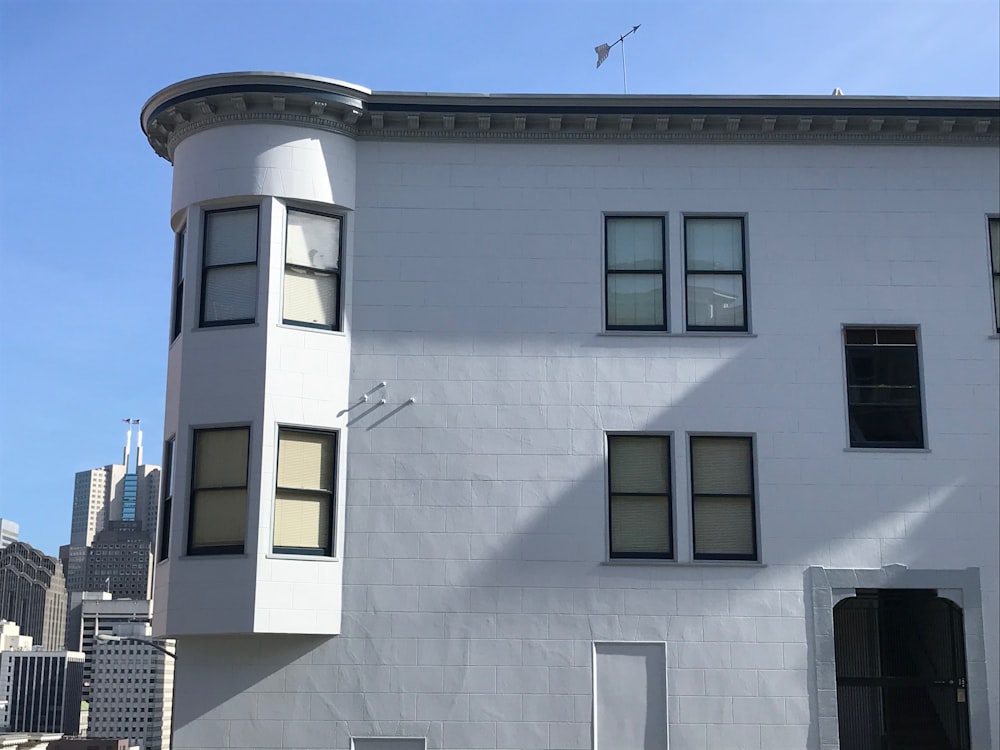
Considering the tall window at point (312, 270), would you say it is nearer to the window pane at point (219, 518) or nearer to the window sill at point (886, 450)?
Result: the window pane at point (219, 518)

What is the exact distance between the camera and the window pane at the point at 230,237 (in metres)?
18.2

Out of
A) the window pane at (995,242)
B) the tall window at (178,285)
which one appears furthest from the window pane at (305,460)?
the window pane at (995,242)

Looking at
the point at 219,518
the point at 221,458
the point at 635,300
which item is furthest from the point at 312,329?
the point at 635,300

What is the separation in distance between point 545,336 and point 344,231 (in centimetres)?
361

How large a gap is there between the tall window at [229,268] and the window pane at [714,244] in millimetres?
6947

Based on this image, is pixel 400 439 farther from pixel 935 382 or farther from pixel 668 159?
pixel 935 382

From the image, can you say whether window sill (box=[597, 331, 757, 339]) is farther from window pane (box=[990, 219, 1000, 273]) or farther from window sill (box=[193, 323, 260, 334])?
window sill (box=[193, 323, 260, 334])

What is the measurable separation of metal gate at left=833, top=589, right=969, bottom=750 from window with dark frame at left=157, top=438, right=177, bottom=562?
10537 mm

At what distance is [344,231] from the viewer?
18.7 m

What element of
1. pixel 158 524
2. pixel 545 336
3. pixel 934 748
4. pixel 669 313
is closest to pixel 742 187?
pixel 669 313

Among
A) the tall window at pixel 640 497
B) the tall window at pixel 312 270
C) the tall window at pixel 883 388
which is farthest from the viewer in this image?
the tall window at pixel 883 388

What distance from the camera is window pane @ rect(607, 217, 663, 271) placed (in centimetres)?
1892

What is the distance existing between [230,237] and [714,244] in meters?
7.73

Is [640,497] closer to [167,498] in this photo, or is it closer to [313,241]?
[313,241]
